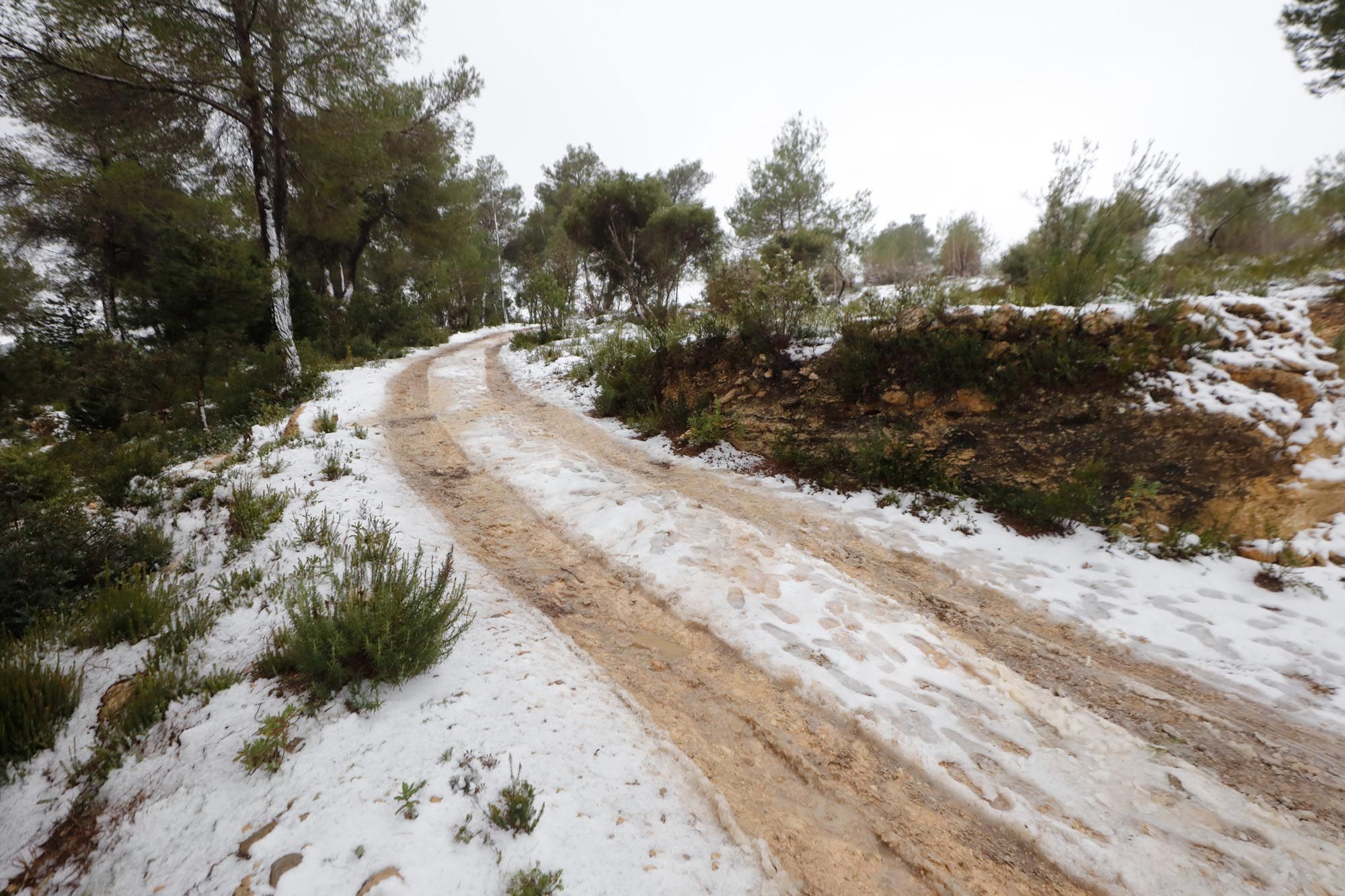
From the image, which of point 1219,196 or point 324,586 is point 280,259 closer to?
point 324,586

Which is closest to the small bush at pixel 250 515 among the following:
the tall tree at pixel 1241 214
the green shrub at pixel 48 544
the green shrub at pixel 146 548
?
the green shrub at pixel 146 548

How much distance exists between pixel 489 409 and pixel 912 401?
7.53 m

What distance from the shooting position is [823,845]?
214cm

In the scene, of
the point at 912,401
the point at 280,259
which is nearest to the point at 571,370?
the point at 280,259

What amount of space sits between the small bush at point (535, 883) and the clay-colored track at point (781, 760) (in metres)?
0.87

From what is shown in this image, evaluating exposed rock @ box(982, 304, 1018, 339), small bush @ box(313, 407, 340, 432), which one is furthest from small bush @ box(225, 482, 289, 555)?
exposed rock @ box(982, 304, 1018, 339)

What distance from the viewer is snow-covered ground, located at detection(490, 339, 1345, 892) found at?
2.17m

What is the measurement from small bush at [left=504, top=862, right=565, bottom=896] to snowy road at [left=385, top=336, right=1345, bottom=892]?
0.90 m

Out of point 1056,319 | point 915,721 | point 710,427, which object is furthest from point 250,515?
point 1056,319

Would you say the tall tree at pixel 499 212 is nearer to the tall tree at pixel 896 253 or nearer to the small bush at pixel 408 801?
the tall tree at pixel 896 253

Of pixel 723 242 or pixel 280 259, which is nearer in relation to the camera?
pixel 280 259

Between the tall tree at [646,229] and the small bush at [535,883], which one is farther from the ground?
the tall tree at [646,229]

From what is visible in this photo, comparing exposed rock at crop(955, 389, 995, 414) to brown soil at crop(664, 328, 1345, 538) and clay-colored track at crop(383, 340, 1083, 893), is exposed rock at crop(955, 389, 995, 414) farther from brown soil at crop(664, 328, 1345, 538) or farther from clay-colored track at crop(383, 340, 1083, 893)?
clay-colored track at crop(383, 340, 1083, 893)

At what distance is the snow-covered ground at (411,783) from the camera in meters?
1.80
